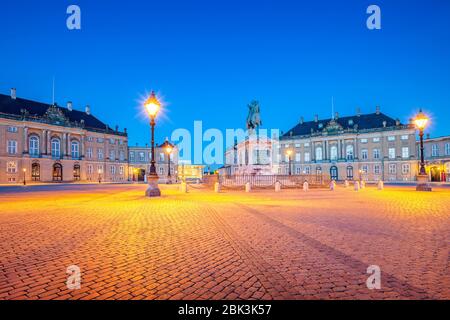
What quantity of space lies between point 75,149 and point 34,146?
27.2ft

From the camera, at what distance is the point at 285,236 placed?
5855 millimetres

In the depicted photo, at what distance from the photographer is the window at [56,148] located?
52.8 meters

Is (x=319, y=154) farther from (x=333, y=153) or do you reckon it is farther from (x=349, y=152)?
(x=349, y=152)

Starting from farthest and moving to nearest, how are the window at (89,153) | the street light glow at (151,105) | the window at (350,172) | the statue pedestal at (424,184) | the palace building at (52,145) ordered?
the window at (350,172), the window at (89,153), the palace building at (52,145), the statue pedestal at (424,184), the street light glow at (151,105)

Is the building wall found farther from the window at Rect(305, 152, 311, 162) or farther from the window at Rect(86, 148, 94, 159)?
the window at Rect(305, 152, 311, 162)

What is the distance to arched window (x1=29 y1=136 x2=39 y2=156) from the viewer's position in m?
49.0

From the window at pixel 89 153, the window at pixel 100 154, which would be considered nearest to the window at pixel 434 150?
the window at pixel 100 154

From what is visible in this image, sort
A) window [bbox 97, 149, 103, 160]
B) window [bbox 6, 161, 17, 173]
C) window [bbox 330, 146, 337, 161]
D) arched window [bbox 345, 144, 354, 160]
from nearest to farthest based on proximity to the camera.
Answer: window [bbox 6, 161, 17, 173] → arched window [bbox 345, 144, 354, 160] → window [bbox 97, 149, 103, 160] → window [bbox 330, 146, 337, 161]

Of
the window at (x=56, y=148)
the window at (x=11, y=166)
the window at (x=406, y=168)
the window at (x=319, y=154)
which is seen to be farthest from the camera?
the window at (x=319, y=154)

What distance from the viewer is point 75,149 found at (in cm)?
5681

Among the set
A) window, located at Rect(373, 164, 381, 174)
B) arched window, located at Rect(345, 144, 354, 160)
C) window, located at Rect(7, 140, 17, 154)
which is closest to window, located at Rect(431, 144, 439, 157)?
window, located at Rect(373, 164, 381, 174)

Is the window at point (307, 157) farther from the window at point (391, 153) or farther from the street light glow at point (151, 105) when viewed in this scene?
the street light glow at point (151, 105)

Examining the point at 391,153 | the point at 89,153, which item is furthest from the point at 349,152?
the point at 89,153

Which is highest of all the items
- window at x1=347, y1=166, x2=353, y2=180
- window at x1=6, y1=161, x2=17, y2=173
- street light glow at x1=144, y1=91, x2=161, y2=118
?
street light glow at x1=144, y1=91, x2=161, y2=118
